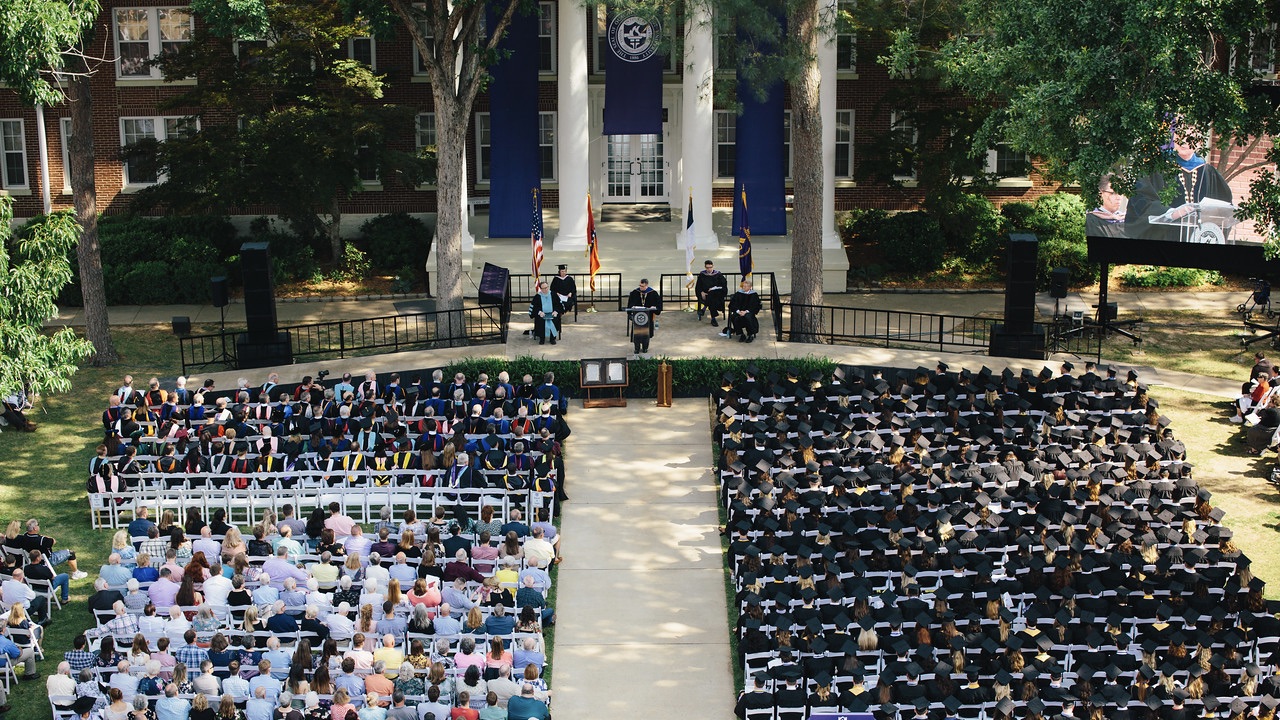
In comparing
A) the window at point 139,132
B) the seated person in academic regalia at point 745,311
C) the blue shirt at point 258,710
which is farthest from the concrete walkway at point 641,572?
the window at point 139,132

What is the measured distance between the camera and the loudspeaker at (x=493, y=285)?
31750mm

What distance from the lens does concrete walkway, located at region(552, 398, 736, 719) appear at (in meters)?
19.5

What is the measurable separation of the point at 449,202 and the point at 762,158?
28.9ft

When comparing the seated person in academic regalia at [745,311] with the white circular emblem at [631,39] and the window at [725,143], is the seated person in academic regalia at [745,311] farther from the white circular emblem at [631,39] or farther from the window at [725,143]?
the window at [725,143]

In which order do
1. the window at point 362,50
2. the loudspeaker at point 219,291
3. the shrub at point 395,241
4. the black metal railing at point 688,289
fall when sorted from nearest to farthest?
Result: 1. the loudspeaker at point 219,291
2. the black metal railing at point 688,289
3. the shrub at point 395,241
4. the window at point 362,50

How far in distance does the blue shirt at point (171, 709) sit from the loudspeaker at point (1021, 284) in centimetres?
1803

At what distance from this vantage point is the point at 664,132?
4059 cm

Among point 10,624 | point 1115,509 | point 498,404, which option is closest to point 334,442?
point 498,404

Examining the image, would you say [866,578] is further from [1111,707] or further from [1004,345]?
[1004,345]

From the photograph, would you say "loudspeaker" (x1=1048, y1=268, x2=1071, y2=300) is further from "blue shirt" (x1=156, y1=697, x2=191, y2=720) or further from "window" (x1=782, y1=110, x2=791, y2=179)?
"blue shirt" (x1=156, y1=697, x2=191, y2=720)

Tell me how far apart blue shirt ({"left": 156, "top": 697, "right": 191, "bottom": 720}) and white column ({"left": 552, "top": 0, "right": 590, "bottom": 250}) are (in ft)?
67.3

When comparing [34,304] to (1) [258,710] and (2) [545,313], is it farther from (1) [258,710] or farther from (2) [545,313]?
(2) [545,313]

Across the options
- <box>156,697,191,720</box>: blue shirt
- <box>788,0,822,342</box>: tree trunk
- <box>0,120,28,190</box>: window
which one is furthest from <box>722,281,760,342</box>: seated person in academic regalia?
<box>0,120,28,190</box>: window

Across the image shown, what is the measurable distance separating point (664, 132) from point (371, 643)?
2417cm
